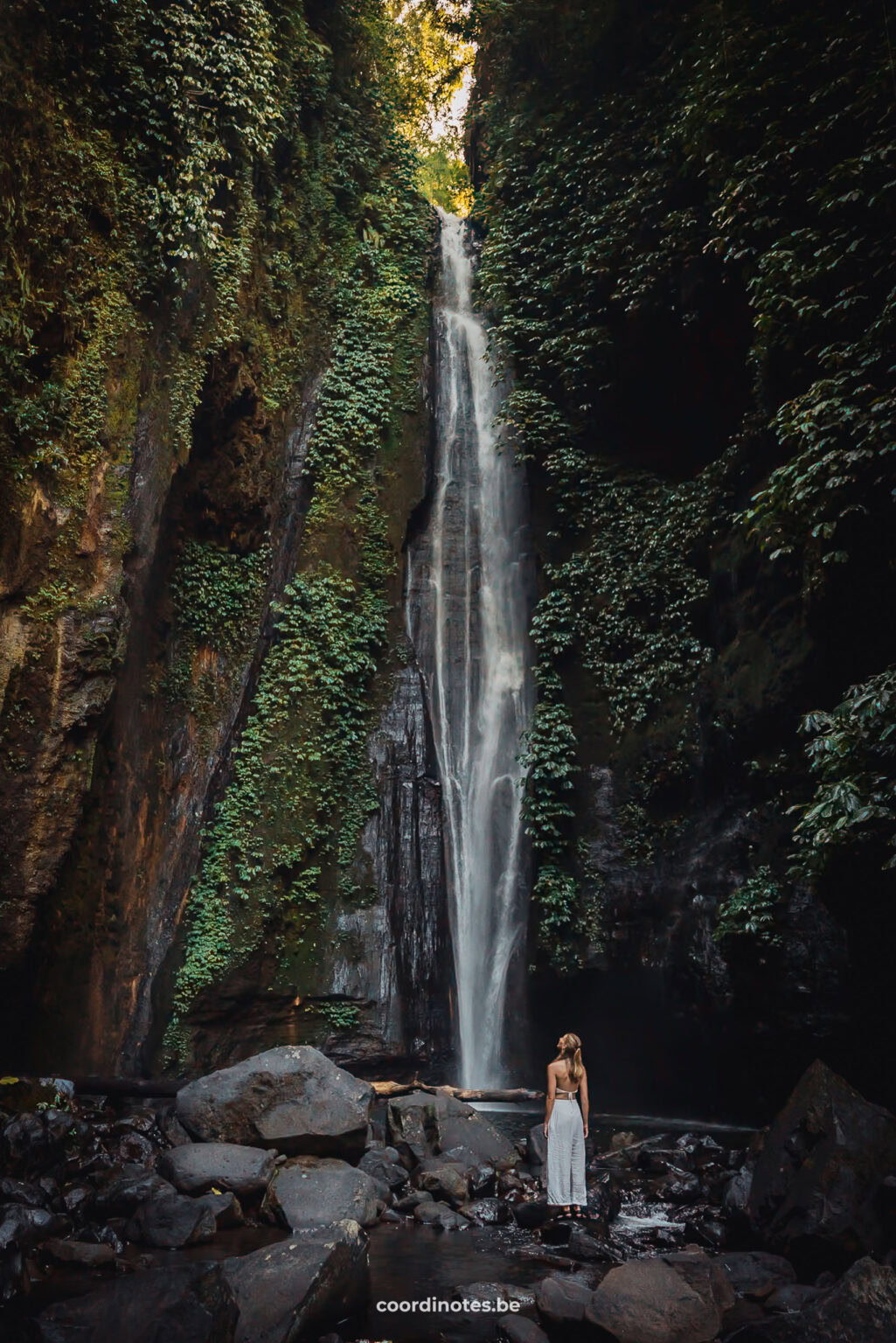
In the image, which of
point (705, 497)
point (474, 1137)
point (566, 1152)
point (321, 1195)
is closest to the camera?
point (321, 1195)

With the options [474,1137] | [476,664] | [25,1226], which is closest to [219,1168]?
[25,1226]

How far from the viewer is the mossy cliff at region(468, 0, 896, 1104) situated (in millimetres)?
7242

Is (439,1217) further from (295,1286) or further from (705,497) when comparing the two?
(705,497)

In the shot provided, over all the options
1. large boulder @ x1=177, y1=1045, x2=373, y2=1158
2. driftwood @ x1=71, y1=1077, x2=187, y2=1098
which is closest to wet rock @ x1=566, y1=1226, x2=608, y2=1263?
large boulder @ x1=177, y1=1045, x2=373, y2=1158

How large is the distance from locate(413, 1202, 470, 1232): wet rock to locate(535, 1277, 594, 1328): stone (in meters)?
1.98

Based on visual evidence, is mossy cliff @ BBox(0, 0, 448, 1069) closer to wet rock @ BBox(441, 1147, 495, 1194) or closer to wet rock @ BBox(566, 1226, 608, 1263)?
wet rock @ BBox(441, 1147, 495, 1194)

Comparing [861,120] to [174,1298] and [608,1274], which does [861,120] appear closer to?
[608,1274]

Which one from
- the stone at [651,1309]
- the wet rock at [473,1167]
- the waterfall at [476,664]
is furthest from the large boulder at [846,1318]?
the waterfall at [476,664]

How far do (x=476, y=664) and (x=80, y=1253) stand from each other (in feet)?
35.0

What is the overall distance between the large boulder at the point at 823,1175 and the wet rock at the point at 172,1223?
12.3 feet

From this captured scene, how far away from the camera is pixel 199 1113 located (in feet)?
23.7

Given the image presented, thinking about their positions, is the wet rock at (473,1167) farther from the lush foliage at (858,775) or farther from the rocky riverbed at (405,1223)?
the lush foliage at (858,775)

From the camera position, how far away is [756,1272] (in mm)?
5098

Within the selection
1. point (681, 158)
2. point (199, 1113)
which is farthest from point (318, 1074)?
point (681, 158)
